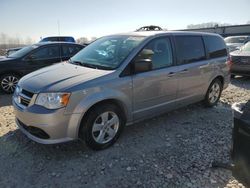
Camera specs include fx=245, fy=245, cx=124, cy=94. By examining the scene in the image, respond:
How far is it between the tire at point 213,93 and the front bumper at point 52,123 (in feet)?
11.1

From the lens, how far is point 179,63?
15.0ft

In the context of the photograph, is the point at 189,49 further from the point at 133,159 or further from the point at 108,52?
the point at 133,159

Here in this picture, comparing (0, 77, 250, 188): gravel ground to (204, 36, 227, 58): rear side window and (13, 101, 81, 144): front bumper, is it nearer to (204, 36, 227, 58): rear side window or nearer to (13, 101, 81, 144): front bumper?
(13, 101, 81, 144): front bumper

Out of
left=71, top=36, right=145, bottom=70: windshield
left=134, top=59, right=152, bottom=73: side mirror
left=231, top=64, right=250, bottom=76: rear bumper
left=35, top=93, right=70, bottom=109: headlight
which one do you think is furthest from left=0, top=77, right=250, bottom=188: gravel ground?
left=231, top=64, right=250, bottom=76: rear bumper

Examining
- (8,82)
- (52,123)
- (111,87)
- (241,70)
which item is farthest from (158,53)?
(241,70)

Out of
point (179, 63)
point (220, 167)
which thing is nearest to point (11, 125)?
point (179, 63)

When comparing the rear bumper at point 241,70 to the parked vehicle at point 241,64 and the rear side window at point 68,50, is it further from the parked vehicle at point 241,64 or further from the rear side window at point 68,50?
the rear side window at point 68,50

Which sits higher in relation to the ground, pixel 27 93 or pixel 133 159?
pixel 27 93

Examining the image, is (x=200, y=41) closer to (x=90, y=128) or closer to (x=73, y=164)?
(x=90, y=128)

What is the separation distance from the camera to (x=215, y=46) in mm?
5570

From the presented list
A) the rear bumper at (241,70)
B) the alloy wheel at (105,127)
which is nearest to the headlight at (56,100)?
the alloy wheel at (105,127)

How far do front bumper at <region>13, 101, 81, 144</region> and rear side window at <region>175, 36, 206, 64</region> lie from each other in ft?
7.83

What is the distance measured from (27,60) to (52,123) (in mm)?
4866

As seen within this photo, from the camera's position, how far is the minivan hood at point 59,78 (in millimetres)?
3327
